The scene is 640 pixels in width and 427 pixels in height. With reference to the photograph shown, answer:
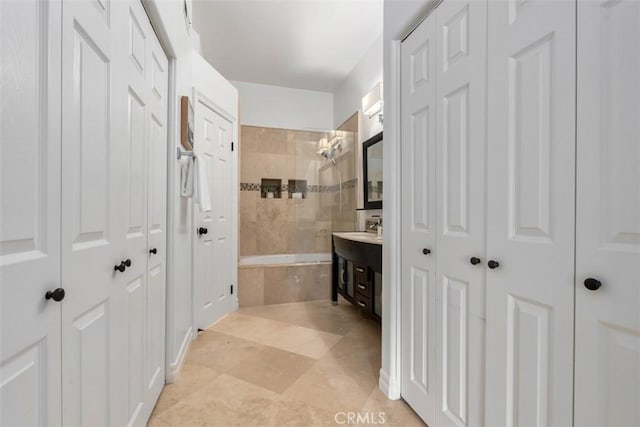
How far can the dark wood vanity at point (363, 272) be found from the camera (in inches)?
87.1

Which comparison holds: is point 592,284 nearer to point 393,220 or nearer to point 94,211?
point 393,220

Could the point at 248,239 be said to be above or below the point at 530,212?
below

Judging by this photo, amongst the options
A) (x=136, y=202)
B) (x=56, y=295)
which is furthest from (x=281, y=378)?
(x=56, y=295)

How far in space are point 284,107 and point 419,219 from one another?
10.3 feet

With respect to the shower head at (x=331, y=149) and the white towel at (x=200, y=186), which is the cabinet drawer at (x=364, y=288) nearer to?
the white towel at (x=200, y=186)

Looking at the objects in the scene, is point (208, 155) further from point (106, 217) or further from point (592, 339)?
point (592, 339)

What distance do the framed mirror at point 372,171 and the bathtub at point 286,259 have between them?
0.86 m

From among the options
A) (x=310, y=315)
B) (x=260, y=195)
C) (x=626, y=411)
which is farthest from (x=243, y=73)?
(x=626, y=411)

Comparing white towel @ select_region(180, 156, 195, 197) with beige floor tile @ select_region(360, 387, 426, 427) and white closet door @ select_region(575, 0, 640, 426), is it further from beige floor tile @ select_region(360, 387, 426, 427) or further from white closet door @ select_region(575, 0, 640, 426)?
white closet door @ select_region(575, 0, 640, 426)

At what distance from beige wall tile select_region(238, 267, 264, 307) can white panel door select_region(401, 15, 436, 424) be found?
6.63 ft

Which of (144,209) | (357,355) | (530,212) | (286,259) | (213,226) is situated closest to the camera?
(530,212)

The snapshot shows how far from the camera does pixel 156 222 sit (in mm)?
1566

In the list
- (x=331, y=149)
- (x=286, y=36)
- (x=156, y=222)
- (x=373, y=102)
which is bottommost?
(x=156, y=222)

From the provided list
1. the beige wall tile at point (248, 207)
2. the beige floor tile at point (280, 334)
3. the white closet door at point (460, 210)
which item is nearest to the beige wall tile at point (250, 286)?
the beige floor tile at point (280, 334)
